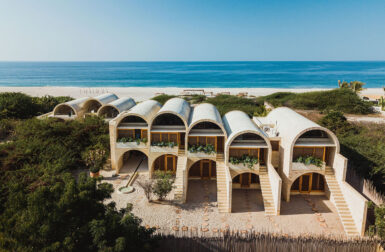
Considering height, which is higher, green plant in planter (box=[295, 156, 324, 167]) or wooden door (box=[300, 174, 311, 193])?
green plant in planter (box=[295, 156, 324, 167])

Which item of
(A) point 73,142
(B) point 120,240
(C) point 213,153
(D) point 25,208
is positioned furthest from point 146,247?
(A) point 73,142

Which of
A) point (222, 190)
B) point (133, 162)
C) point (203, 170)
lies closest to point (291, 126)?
point (222, 190)

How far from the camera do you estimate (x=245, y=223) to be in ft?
51.2

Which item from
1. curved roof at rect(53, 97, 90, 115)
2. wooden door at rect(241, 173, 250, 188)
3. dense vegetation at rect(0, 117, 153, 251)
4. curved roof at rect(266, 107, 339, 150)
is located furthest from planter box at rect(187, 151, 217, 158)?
curved roof at rect(53, 97, 90, 115)

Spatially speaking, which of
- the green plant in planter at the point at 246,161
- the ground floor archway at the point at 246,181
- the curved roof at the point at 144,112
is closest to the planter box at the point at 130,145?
the curved roof at the point at 144,112

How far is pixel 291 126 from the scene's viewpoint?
18578 millimetres

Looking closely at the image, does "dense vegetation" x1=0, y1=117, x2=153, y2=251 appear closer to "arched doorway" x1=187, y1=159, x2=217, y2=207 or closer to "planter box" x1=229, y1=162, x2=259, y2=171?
"arched doorway" x1=187, y1=159, x2=217, y2=207

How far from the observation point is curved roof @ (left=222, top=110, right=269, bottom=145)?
698 inches

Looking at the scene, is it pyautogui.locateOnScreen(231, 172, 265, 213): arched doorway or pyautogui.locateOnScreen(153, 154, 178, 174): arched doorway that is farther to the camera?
pyautogui.locateOnScreen(153, 154, 178, 174): arched doorway

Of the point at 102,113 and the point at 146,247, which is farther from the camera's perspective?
the point at 102,113

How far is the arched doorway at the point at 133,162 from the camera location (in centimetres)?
2241

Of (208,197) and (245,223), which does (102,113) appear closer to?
(208,197)

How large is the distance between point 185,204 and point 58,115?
18028 millimetres

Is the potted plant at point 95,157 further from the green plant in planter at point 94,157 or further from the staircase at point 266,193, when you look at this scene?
the staircase at point 266,193
